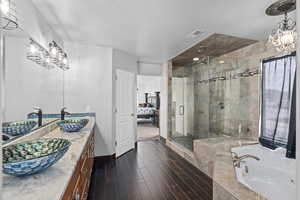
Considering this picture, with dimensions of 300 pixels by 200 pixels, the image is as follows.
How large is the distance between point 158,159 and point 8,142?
2750mm

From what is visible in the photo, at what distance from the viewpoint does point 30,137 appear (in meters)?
1.60

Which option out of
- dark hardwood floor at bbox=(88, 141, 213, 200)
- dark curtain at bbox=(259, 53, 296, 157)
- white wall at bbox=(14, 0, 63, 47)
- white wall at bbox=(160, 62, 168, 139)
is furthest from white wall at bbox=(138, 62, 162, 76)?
dark curtain at bbox=(259, 53, 296, 157)

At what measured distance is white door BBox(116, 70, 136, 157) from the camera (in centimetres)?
363

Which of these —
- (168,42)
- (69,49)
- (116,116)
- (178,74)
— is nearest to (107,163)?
(116,116)

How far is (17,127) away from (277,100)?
12.1ft

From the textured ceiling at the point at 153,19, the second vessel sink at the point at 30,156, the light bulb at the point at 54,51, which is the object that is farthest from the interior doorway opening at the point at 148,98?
the second vessel sink at the point at 30,156

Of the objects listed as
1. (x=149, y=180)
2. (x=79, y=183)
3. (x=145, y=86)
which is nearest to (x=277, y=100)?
(x=149, y=180)

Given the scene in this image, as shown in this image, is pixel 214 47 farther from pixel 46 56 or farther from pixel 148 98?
pixel 148 98

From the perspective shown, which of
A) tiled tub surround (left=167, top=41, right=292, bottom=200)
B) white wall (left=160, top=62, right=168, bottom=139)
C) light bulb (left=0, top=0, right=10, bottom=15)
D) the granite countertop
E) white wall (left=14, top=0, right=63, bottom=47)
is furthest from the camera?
white wall (left=160, top=62, right=168, bottom=139)

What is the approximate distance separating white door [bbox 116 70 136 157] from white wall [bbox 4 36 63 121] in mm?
1627

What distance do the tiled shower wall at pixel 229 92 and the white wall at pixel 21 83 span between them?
11.1 ft

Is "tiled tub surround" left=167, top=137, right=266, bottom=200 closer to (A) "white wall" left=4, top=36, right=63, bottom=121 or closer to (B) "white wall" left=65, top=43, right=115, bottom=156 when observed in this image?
(B) "white wall" left=65, top=43, right=115, bottom=156

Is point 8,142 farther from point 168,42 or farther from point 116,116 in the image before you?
point 168,42

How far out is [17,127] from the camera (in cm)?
144
